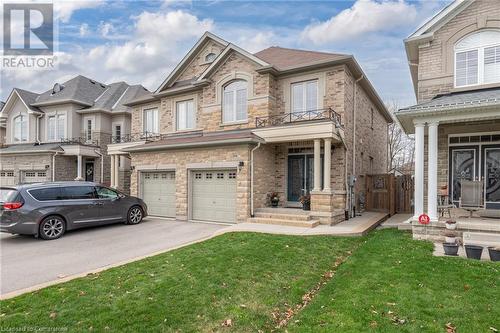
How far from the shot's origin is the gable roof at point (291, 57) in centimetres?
1264

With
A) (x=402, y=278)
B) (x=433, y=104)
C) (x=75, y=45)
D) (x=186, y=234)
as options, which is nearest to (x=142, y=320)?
Answer: (x=402, y=278)

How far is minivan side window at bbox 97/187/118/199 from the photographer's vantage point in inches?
425

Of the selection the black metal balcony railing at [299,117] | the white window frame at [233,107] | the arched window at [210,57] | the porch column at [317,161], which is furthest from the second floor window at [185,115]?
the porch column at [317,161]

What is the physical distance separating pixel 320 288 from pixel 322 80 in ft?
30.7

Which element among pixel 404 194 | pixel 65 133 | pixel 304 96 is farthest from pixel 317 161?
pixel 65 133

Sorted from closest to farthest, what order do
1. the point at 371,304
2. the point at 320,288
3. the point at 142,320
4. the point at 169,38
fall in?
the point at 142,320 → the point at 371,304 → the point at 320,288 → the point at 169,38

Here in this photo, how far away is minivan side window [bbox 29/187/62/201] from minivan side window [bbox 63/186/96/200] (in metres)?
0.21

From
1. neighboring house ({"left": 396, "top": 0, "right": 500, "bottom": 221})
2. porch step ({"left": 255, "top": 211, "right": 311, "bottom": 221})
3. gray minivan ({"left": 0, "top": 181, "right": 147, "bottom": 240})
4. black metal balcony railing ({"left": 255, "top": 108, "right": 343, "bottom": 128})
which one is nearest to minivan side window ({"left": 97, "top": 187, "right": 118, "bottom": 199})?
gray minivan ({"left": 0, "top": 181, "right": 147, "bottom": 240})

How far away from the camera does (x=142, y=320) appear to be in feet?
12.5

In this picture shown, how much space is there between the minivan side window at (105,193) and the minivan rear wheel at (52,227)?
1601 mm

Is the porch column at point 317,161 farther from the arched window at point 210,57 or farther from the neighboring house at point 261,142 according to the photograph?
the arched window at point 210,57

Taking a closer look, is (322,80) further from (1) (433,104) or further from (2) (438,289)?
(2) (438,289)


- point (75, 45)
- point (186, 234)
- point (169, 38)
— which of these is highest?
point (169, 38)

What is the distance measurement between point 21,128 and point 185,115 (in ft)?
54.5
